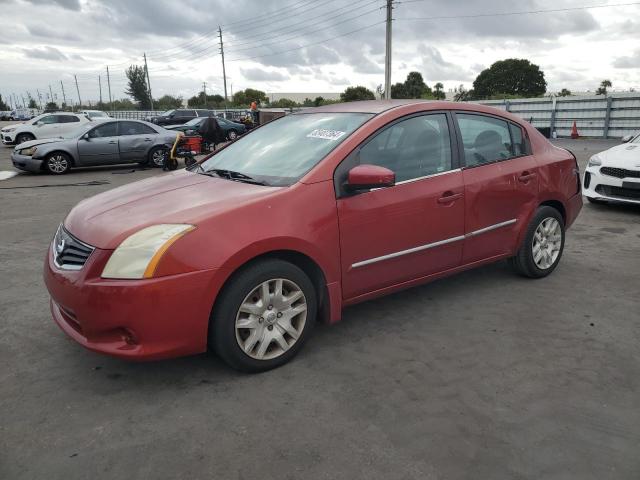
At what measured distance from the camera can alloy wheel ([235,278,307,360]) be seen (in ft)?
9.61

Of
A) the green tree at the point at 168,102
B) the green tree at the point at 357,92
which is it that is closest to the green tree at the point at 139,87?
the green tree at the point at 168,102

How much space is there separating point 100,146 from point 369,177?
38.7ft

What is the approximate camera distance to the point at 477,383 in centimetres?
291

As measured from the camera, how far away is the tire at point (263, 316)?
9.32 feet

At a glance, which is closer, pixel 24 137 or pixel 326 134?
pixel 326 134

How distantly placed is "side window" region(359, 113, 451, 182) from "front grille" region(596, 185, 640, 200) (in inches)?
185

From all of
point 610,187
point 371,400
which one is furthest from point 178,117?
point 371,400

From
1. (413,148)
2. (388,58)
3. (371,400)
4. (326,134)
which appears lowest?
(371,400)

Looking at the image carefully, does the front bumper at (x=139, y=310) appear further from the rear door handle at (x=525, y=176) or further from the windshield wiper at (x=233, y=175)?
the rear door handle at (x=525, y=176)

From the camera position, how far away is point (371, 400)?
2.75 metres

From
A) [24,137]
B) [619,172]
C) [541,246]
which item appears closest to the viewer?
[541,246]

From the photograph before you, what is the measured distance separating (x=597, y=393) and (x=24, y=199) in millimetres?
9460

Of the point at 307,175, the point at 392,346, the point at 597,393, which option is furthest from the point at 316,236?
the point at 597,393

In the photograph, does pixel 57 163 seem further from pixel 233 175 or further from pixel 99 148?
pixel 233 175
